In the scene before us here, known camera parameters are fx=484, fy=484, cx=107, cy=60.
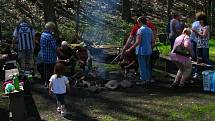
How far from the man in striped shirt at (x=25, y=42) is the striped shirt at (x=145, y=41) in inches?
129

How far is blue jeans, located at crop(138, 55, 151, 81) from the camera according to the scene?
12.1 m

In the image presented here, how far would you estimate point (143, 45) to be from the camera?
11961mm

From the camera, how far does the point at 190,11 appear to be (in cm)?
3169

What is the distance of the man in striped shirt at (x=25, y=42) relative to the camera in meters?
13.4

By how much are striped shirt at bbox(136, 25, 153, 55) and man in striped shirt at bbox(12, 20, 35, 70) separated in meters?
3.27

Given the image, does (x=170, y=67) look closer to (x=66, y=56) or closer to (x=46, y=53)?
(x=66, y=56)

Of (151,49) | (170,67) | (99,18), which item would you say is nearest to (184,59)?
(151,49)

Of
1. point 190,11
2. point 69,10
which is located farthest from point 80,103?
point 190,11

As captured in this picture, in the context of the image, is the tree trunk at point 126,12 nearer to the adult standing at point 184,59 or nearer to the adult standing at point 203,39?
the adult standing at point 203,39

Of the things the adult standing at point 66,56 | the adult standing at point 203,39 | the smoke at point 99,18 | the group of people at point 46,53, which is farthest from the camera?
the smoke at point 99,18

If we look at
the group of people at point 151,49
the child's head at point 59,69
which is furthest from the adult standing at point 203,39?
the child's head at point 59,69

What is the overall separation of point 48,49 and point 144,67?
8.02 ft

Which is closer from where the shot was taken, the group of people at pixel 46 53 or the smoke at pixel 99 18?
the group of people at pixel 46 53

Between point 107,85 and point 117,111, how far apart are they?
2060 mm
